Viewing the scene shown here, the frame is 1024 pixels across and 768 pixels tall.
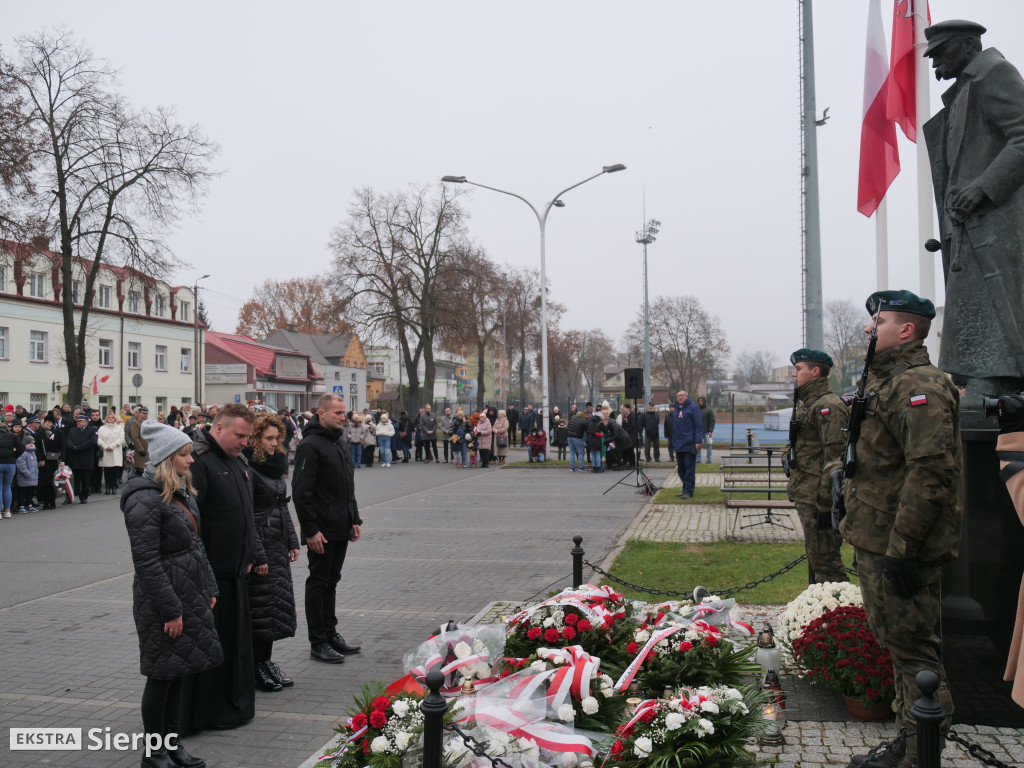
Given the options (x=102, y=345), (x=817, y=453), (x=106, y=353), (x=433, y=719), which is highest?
(x=102, y=345)

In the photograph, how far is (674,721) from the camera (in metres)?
3.80

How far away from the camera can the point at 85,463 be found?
18.1 meters

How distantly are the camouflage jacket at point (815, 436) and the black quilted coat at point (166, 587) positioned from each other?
14.9 ft

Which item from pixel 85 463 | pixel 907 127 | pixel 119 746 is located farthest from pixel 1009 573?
pixel 85 463

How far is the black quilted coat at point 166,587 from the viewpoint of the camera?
169 inches

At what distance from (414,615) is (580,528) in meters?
5.89

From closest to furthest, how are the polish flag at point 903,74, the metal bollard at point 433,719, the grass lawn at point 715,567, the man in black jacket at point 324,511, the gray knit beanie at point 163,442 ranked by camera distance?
the metal bollard at point 433,719 → the gray knit beanie at point 163,442 → the man in black jacket at point 324,511 → the grass lawn at point 715,567 → the polish flag at point 903,74

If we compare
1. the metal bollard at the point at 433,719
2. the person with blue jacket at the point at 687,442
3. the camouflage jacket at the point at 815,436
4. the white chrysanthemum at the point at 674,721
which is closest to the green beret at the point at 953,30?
the camouflage jacket at the point at 815,436

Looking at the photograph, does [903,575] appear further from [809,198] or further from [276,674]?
[809,198]

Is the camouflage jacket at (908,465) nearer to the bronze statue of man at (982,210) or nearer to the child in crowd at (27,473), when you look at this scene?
the bronze statue of man at (982,210)

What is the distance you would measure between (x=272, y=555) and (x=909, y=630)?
13.3 feet

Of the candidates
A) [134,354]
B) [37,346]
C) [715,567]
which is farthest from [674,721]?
[134,354]

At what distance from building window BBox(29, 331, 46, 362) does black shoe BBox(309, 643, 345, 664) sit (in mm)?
45237

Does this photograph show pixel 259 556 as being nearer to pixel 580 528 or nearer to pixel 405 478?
pixel 580 528
